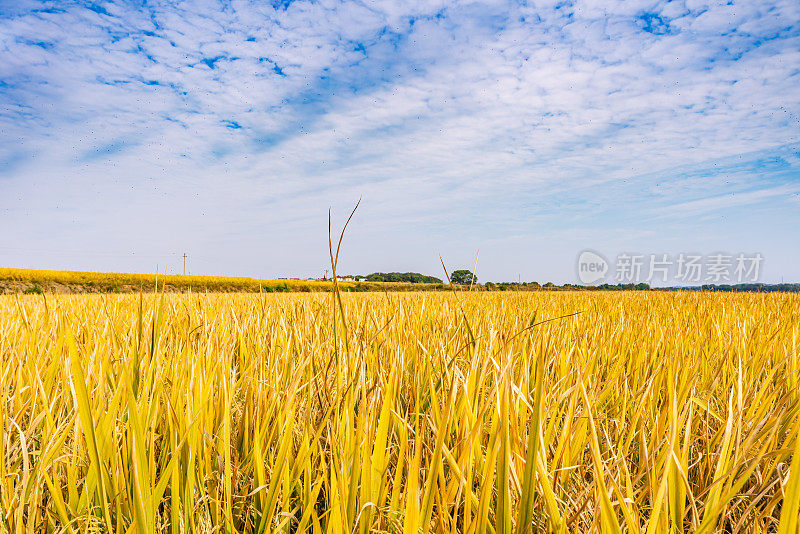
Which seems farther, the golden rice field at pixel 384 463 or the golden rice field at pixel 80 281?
the golden rice field at pixel 80 281

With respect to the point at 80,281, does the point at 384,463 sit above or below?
below

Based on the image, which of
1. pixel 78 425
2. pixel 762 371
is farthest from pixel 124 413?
pixel 762 371

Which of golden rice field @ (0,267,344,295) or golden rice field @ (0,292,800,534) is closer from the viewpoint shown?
golden rice field @ (0,292,800,534)

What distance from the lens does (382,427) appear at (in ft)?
2.43

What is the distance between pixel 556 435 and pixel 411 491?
57 centimetres

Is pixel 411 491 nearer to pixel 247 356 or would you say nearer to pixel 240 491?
pixel 240 491

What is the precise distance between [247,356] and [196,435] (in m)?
0.76

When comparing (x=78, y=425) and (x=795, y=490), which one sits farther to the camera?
(x=78, y=425)

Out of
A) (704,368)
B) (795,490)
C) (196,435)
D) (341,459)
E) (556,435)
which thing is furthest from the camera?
(704,368)

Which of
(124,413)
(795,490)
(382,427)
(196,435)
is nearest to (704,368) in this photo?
(795,490)

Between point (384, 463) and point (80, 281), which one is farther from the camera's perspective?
point (80, 281)

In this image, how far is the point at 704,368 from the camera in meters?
1.50

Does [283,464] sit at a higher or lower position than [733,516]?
higher

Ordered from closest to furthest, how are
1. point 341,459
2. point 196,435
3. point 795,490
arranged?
1. point 795,490
2. point 341,459
3. point 196,435
